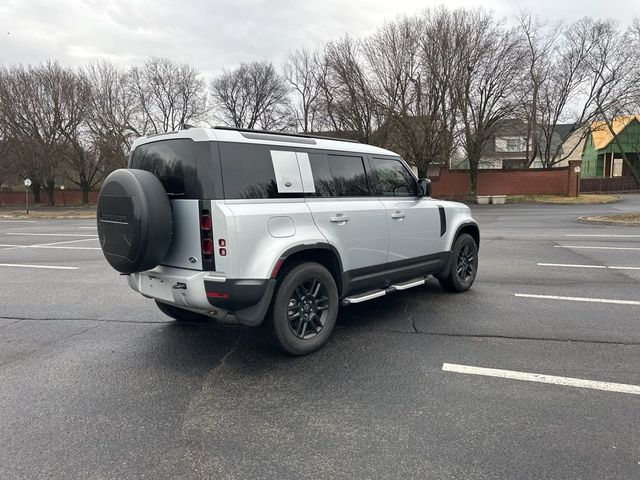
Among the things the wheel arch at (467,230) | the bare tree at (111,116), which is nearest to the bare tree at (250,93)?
the bare tree at (111,116)

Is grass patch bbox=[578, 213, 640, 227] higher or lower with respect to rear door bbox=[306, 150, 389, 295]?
lower

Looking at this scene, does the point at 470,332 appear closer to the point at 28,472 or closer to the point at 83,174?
the point at 28,472

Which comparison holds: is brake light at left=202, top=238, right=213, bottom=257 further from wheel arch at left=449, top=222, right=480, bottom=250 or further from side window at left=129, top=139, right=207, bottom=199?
wheel arch at left=449, top=222, right=480, bottom=250

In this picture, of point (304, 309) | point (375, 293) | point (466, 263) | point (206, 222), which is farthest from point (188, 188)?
point (466, 263)

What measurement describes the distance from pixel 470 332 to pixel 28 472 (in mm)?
3990

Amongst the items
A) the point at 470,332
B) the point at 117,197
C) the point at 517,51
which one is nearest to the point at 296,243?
the point at 117,197

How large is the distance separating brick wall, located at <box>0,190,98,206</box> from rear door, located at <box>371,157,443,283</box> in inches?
1791

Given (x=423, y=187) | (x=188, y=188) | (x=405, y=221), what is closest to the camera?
A: (x=188, y=188)

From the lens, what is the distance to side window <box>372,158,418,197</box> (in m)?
5.14

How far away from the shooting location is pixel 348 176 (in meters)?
4.73

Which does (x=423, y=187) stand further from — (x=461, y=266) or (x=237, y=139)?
(x=237, y=139)

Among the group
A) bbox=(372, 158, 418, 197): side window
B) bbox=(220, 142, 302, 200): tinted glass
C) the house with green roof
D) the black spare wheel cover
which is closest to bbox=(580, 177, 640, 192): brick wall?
the house with green roof

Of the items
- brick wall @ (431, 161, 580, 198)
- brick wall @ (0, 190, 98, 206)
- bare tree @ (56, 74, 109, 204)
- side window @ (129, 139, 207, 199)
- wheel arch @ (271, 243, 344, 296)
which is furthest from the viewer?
brick wall @ (0, 190, 98, 206)

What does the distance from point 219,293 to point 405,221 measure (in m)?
2.60
